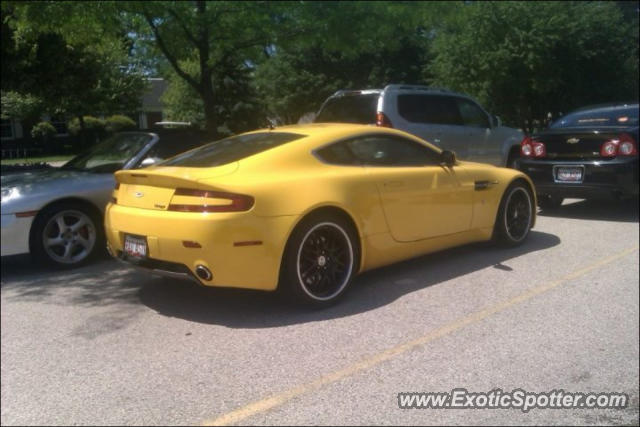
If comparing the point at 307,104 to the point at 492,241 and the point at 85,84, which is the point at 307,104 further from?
the point at 492,241

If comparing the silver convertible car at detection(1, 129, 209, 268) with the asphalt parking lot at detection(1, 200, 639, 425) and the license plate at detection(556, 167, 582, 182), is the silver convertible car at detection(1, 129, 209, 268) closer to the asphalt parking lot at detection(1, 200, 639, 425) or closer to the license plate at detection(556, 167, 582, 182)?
the asphalt parking lot at detection(1, 200, 639, 425)

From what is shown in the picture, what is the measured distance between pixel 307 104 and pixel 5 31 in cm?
2371

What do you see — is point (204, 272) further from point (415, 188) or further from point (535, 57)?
point (535, 57)

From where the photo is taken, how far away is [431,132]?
30.8ft

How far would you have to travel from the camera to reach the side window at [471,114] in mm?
10250

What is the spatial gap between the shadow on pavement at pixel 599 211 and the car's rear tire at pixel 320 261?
5.03 meters

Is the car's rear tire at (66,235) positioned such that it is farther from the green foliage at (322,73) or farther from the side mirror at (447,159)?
the green foliage at (322,73)

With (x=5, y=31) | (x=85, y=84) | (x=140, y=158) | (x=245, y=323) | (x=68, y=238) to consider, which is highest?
(x=5, y=31)

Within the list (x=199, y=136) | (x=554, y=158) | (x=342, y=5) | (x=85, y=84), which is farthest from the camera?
(x=85, y=84)

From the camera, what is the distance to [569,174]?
8289mm

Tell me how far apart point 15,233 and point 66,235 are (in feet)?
1.68

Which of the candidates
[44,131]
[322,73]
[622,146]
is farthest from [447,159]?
[322,73]

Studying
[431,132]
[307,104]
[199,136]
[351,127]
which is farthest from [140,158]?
[307,104]

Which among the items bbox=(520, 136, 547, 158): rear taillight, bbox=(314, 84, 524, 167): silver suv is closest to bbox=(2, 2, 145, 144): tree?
bbox=(314, 84, 524, 167): silver suv
